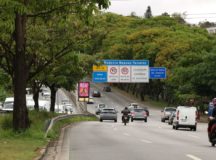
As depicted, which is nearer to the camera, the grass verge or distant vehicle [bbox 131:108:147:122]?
the grass verge

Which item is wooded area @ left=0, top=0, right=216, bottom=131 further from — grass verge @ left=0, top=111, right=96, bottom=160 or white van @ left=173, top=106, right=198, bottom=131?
white van @ left=173, top=106, right=198, bottom=131

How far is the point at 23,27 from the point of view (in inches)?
993

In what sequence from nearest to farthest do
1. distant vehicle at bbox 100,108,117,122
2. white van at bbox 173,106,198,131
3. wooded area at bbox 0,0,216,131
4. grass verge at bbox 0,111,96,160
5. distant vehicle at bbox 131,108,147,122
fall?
grass verge at bbox 0,111,96,160 → wooded area at bbox 0,0,216,131 → white van at bbox 173,106,198,131 → distant vehicle at bbox 100,108,117,122 → distant vehicle at bbox 131,108,147,122

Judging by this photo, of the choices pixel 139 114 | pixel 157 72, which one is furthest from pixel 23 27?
pixel 157 72

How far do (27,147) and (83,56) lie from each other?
1953cm

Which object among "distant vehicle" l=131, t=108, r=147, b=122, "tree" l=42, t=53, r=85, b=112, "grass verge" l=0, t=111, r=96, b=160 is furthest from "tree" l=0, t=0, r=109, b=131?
"distant vehicle" l=131, t=108, r=147, b=122

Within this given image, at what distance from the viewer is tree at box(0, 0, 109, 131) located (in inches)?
680

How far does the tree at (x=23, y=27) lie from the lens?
17.3m

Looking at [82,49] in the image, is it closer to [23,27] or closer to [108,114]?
[23,27]

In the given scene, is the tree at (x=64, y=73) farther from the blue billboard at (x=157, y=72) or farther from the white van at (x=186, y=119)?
the blue billboard at (x=157, y=72)

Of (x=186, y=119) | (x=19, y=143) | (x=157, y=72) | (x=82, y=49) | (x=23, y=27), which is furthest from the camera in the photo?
(x=157, y=72)

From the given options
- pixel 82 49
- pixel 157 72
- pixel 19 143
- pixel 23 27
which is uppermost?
pixel 157 72

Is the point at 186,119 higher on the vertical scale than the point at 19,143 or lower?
higher

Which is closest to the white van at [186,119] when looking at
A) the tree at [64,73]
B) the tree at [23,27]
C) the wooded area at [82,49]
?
the wooded area at [82,49]
